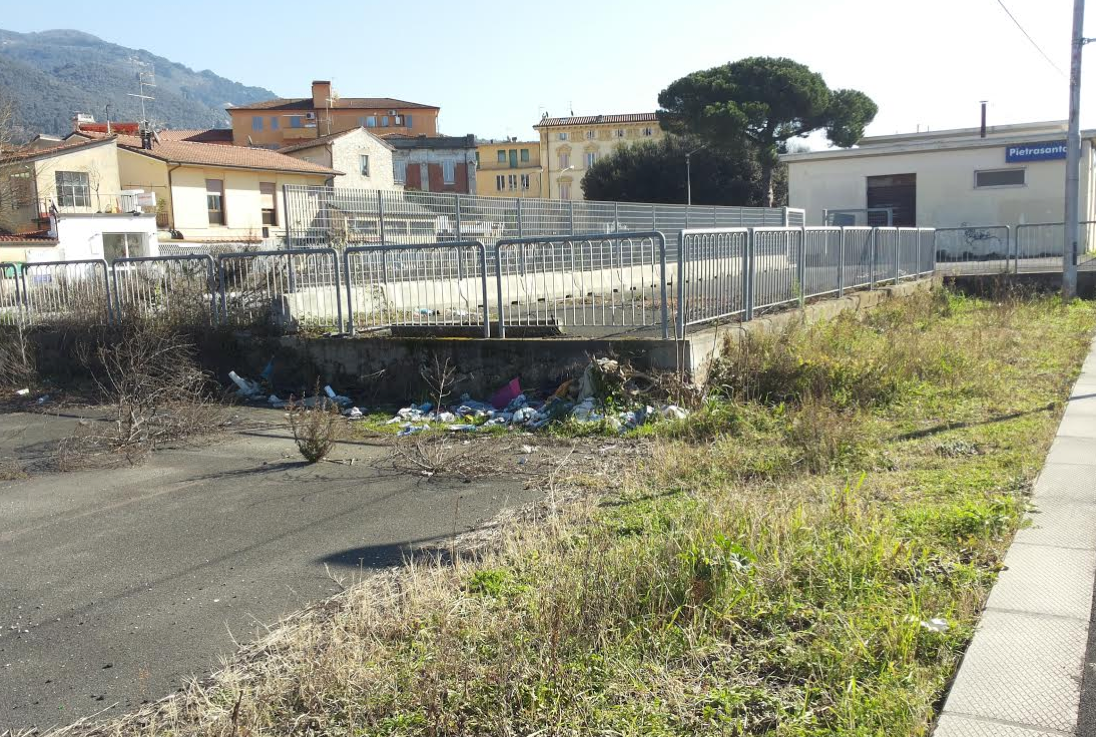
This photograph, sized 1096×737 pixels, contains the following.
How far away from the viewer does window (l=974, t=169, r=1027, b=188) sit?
1374 inches

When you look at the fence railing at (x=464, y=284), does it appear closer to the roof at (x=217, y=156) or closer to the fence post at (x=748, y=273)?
the fence post at (x=748, y=273)

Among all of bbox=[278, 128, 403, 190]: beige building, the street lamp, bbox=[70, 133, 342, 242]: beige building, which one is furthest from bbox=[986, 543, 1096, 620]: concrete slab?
bbox=[278, 128, 403, 190]: beige building

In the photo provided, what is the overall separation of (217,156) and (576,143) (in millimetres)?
58852

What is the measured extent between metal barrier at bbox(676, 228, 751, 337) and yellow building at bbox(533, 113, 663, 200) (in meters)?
93.1

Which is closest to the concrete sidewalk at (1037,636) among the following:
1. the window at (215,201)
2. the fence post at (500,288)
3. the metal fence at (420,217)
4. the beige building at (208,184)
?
the fence post at (500,288)

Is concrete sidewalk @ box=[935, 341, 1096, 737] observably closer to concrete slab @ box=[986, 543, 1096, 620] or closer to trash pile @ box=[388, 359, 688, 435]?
concrete slab @ box=[986, 543, 1096, 620]

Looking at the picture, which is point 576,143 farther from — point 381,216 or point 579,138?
point 381,216

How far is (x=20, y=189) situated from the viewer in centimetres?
4500

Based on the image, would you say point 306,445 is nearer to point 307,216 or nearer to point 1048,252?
point 307,216

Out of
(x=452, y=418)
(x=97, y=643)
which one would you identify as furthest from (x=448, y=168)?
(x=97, y=643)

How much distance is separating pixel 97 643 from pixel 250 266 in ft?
30.0

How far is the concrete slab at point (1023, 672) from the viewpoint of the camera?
326 cm

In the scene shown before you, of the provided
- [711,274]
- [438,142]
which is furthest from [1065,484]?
[438,142]

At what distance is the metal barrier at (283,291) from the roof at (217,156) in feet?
127
